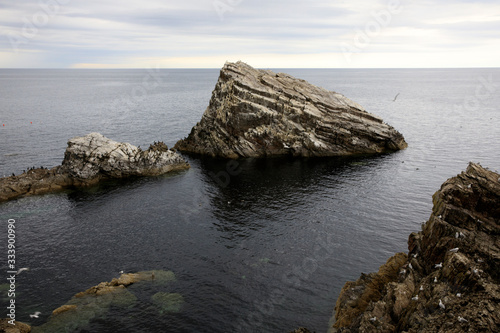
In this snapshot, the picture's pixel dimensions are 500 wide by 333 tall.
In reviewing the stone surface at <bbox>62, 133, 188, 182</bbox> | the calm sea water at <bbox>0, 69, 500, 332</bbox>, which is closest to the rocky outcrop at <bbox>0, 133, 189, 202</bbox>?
the stone surface at <bbox>62, 133, 188, 182</bbox>

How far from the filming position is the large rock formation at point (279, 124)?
8506cm

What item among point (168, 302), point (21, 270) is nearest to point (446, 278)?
point (168, 302)

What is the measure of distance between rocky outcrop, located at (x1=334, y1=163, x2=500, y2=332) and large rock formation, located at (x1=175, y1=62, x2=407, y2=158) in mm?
52838

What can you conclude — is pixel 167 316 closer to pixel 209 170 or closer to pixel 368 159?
pixel 209 170

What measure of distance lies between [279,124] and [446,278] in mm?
63438

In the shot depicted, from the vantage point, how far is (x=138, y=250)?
4572 cm

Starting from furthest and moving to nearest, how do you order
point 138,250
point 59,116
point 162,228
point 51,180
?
1. point 59,116
2. point 51,180
3. point 162,228
4. point 138,250

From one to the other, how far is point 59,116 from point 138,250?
→ 11812 centimetres

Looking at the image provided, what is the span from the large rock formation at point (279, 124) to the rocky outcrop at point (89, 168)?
17.4 metres

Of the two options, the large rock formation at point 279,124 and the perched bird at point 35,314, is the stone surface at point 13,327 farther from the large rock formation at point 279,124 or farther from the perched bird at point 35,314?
the large rock formation at point 279,124

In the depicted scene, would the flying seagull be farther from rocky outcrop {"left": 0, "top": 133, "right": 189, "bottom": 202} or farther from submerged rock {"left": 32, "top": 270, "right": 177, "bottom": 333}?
rocky outcrop {"left": 0, "top": 133, "right": 189, "bottom": 202}

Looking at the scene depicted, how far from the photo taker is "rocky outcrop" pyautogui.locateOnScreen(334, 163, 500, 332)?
74.9ft

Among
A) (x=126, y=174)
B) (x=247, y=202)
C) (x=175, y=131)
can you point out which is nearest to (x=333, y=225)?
(x=247, y=202)

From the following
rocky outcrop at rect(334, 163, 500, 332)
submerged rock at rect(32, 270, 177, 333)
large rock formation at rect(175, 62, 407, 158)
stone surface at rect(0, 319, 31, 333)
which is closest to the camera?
rocky outcrop at rect(334, 163, 500, 332)
